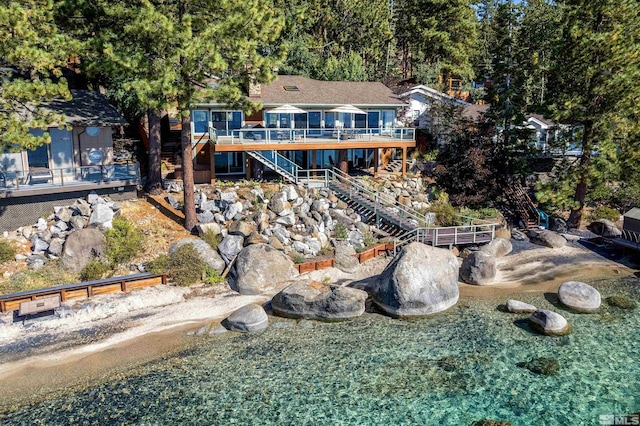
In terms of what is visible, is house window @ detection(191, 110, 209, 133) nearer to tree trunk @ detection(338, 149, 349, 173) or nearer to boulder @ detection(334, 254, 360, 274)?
tree trunk @ detection(338, 149, 349, 173)

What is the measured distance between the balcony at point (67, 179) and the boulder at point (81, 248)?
9.98 feet

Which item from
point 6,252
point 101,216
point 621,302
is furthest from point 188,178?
point 621,302

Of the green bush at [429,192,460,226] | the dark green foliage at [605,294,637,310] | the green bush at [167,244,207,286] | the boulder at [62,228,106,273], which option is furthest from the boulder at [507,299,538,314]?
Result: the boulder at [62,228,106,273]

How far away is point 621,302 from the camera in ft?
63.4

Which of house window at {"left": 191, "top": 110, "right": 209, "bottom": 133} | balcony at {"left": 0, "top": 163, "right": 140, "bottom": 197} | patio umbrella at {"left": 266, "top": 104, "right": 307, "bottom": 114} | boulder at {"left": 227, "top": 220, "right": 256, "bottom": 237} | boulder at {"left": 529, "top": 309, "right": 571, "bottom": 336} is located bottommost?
boulder at {"left": 529, "top": 309, "right": 571, "bottom": 336}

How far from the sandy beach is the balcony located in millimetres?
6472

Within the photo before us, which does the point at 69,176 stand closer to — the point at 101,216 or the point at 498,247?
the point at 101,216

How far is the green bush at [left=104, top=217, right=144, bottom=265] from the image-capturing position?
20.0 meters

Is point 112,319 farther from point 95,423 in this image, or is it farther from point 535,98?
point 535,98

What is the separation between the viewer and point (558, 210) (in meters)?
30.4

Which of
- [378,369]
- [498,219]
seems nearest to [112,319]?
[378,369]

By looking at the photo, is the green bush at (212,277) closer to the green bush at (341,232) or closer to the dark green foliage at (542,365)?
the green bush at (341,232)

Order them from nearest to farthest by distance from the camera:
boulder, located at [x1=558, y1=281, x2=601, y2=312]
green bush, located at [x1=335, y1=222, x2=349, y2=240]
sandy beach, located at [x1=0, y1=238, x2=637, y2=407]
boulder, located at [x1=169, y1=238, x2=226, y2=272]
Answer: sandy beach, located at [x1=0, y1=238, x2=637, y2=407], boulder, located at [x1=558, y1=281, x2=601, y2=312], boulder, located at [x1=169, y1=238, x2=226, y2=272], green bush, located at [x1=335, y1=222, x2=349, y2=240]

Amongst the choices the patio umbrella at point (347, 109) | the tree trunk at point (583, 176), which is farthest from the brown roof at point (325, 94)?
the tree trunk at point (583, 176)
